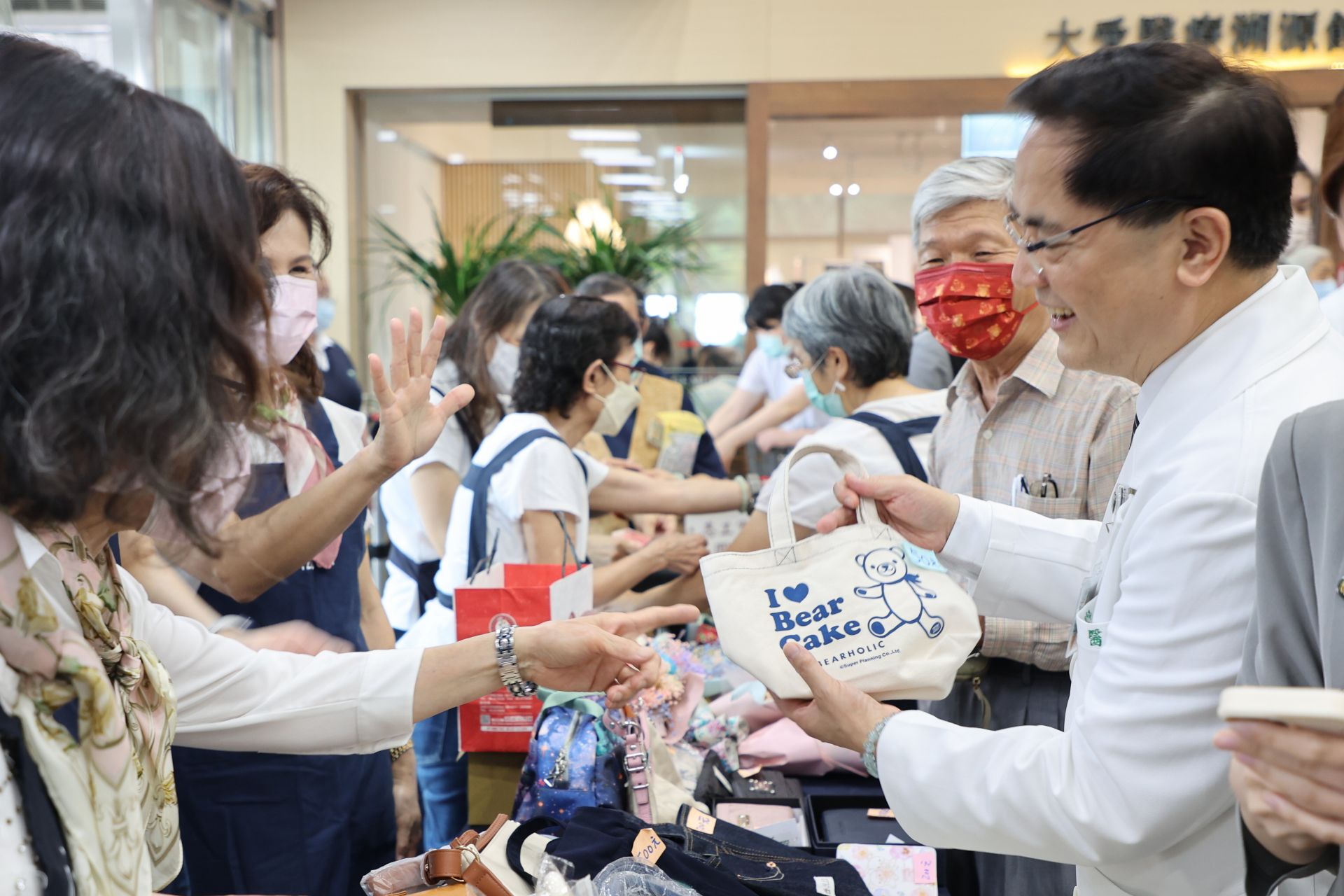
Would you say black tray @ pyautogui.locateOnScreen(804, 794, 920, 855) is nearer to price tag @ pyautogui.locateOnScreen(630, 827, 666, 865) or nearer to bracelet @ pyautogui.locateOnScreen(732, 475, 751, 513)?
price tag @ pyautogui.locateOnScreen(630, 827, 666, 865)

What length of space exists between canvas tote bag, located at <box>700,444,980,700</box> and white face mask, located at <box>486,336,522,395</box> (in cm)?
203

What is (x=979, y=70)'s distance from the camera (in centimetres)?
715

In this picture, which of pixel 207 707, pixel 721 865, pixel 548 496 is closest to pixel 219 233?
pixel 207 707

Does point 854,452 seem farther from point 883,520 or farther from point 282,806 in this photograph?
point 282,806

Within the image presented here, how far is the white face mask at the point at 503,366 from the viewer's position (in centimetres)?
360

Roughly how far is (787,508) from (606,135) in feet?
21.3

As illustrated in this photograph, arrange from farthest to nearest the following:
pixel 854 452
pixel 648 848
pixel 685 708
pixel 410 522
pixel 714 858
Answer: pixel 410 522, pixel 685 708, pixel 854 452, pixel 714 858, pixel 648 848

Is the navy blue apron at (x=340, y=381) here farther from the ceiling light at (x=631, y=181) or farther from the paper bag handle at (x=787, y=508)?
the paper bag handle at (x=787, y=508)

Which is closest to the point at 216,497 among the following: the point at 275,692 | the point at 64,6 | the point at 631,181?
the point at 275,692

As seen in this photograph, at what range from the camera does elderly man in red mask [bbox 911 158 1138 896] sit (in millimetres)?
1916

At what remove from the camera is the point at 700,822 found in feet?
6.37

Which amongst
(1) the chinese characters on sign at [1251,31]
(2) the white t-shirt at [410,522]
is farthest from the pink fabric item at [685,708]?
(1) the chinese characters on sign at [1251,31]

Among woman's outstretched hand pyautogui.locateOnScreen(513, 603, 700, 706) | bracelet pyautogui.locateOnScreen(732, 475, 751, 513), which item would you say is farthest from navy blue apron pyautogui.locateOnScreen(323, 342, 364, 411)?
woman's outstretched hand pyautogui.locateOnScreen(513, 603, 700, 706)

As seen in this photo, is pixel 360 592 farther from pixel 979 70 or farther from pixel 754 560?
pixel 979 70
